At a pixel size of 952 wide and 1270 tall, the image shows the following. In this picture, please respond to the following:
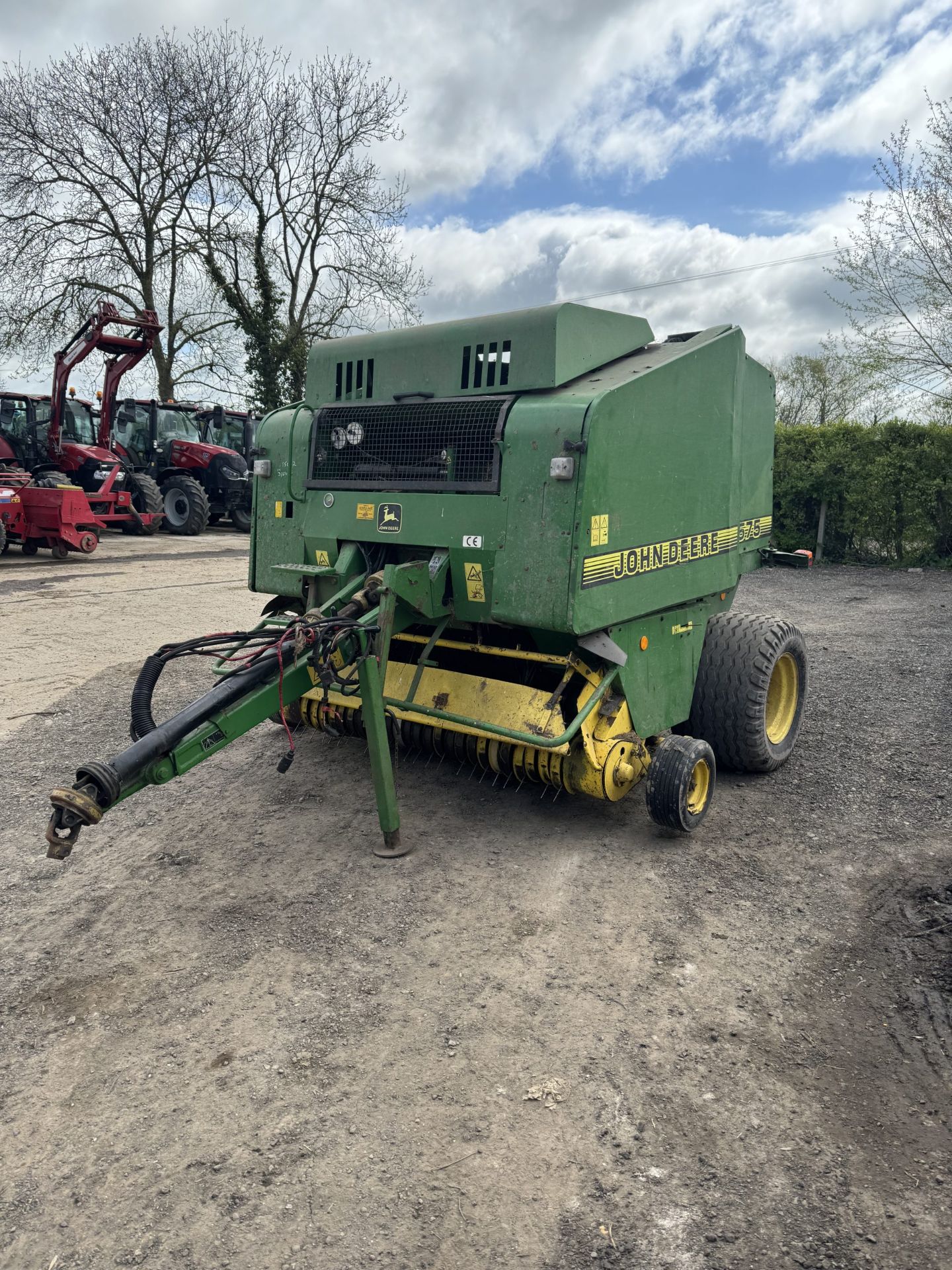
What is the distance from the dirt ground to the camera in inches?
92.8

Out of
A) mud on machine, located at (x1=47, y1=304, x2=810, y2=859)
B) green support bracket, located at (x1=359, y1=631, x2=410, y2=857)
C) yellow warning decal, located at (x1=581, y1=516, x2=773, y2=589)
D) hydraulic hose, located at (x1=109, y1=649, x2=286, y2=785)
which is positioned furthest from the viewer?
yellow warning decal, located at (x1=581, y1=516, x2=773, y2=589)

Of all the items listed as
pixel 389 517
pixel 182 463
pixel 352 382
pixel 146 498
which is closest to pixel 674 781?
pixel 389 517

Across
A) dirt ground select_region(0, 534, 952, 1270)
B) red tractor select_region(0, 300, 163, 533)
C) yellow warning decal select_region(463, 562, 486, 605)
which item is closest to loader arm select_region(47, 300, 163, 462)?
Answer: red tractor select_region(0, 300, 163, 533)

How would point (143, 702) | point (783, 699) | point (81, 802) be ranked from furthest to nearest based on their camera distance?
point (783, 699) → point (143, 702) → point (81, 802)

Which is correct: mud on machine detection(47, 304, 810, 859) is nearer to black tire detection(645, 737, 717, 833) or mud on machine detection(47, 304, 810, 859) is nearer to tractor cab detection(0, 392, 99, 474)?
black tire detection(645, 737, 717, 833)

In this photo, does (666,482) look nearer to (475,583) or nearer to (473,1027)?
(475,583)

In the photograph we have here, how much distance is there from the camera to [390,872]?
4207mm

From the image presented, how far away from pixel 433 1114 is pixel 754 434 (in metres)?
4.31

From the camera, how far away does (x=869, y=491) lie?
15.3m

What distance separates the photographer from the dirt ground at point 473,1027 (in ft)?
7.73

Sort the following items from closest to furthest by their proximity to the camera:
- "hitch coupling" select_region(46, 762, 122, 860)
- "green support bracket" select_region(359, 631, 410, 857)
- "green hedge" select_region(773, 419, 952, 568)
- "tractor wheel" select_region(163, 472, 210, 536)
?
1. "hitch coupling" select_region(46, 762, 122, 860)
2. "green support bracket" select_region(359, 631, 410, 857)
3. "green hedge" select_region(773, 419, 952, 568)
4. "tractor wheel" select_region(163, 472, 210, 536)

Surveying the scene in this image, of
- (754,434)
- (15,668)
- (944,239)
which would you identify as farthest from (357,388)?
(944,239)

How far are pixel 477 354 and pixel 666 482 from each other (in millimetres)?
1138

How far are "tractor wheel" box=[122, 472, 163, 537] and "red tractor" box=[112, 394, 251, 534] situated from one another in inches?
31.1
